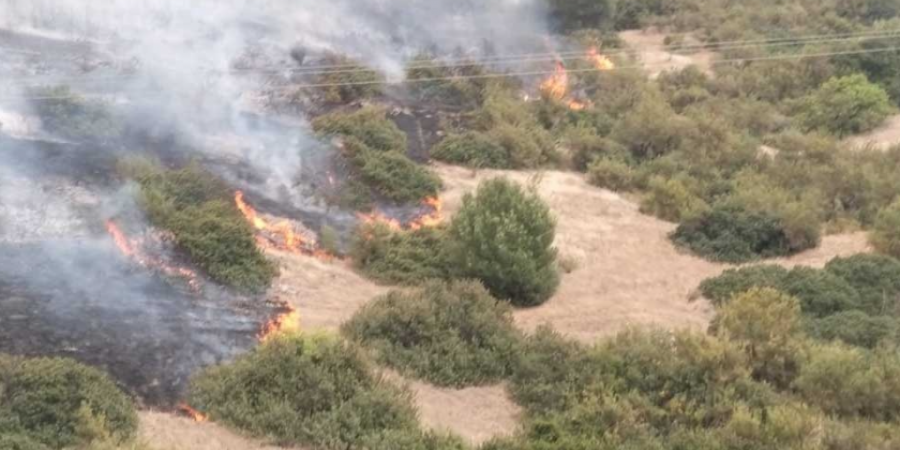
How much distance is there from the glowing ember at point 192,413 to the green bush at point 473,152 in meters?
16.0

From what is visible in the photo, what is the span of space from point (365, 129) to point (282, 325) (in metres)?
11.6

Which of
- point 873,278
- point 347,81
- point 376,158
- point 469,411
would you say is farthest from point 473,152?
point 469,411

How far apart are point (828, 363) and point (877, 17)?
38435mm

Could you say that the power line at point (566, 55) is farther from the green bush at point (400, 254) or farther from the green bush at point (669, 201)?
the green bush at point (669, 201)

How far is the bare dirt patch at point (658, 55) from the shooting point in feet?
141

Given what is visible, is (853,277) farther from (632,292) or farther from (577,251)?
(577,251)

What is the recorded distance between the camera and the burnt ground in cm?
1686

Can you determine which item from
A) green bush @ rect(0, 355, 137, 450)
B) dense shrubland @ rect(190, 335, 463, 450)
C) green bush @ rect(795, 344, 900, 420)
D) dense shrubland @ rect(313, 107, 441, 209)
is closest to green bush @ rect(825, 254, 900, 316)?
green bush @ rect(795, 344, 900, 420)

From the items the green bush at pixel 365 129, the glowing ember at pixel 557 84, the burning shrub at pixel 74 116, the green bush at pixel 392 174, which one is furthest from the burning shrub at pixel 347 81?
the burning shrub at pixel 74 116

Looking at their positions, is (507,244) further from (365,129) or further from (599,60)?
(599,60)

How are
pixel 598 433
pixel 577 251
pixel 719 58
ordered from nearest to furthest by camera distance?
1. pixel 598 433
2. pixel 577 251
3. pixel 719 58

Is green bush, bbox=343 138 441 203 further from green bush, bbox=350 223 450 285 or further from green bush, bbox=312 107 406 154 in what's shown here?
green bush, bbox=350 223 450 285

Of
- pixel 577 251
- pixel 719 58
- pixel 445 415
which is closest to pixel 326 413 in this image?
pixel 445 415

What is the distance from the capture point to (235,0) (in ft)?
111
